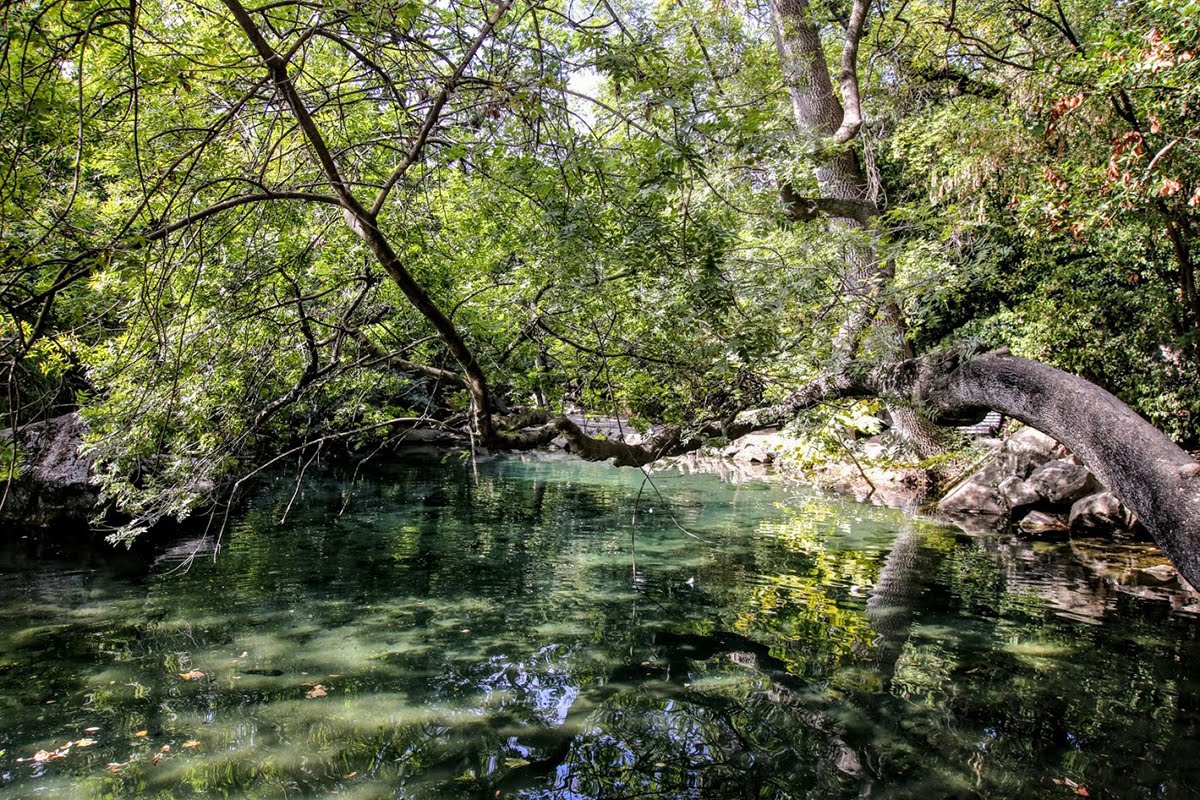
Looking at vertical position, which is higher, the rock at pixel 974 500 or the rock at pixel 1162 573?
the rock at pixel 974 500

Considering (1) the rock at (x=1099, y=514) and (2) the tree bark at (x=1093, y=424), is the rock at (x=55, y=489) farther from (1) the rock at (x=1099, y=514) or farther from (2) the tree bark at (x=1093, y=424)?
(1) the rock at (x=1099, y=514)

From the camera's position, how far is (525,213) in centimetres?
558

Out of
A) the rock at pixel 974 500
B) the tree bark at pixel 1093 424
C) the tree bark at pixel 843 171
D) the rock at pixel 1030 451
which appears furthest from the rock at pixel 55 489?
the rock at pixel 1030 451

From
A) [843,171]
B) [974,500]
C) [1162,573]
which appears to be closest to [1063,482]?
[974,500]

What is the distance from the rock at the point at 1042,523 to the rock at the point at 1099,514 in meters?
0.24

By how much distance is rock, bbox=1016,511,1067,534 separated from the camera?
10688 millimetres

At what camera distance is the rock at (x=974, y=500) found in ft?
39.1

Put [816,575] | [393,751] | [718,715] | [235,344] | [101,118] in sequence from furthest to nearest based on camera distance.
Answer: [816,575]
[235,344]
[718,715]
[393,751]
[101,118]

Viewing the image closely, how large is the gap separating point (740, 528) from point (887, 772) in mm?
7162

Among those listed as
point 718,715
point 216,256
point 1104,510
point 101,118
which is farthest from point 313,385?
point 1104,510

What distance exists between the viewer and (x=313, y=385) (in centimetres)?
488

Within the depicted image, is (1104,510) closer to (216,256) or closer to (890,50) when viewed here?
(890,50)

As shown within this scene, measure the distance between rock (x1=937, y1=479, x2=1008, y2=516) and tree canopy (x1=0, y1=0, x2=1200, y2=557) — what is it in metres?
2.55

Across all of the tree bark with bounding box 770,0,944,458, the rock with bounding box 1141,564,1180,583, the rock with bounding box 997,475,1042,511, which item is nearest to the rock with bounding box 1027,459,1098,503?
the rock with bounding box 997,475,1042,511
